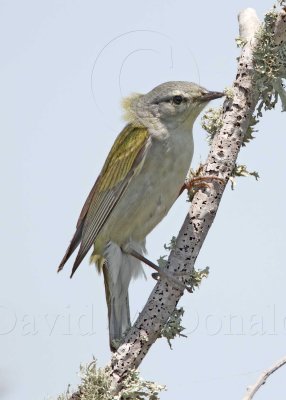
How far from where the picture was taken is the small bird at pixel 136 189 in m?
5.72

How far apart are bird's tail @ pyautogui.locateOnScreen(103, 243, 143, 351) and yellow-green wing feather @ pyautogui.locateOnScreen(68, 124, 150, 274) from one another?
0.70 ft

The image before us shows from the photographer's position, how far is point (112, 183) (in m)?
5.96

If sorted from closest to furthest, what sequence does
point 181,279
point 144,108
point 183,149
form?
point 181,279 < point 183,149 < point 144,108

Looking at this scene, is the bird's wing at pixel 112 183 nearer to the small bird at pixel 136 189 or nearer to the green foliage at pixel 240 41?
the small bird at pixel 136 189

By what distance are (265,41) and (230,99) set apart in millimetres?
424

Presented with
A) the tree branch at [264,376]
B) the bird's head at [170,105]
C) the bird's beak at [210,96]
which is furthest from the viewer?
the bird's head at [170,105]

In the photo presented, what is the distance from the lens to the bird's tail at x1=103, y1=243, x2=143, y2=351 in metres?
5.48

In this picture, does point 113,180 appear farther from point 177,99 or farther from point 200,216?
point 200,216

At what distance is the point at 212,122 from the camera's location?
5.02 meters

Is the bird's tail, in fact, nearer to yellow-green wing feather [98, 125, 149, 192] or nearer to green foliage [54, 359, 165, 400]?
yellow-green wing feather [98, 125, 149, 192]

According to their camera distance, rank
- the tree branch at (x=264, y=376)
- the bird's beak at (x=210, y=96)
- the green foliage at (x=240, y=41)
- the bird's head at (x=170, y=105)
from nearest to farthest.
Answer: the tree branch at (x=264, y=376), the green foliage at (x=240, y=41), the bird's beak at (x=210, y=96), the bird's head at (x=170, y=105)

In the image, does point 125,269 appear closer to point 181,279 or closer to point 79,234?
point 79,234

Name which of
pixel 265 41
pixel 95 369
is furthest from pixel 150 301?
pixel 265 41

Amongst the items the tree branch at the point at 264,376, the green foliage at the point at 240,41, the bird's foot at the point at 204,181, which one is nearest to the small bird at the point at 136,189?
the green foliage at the point at 240,41
